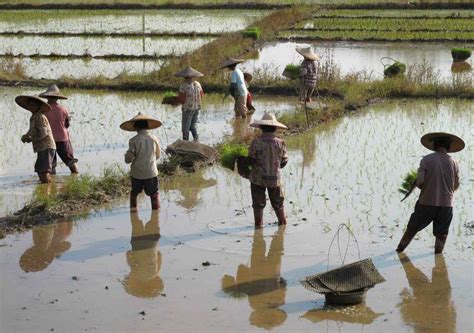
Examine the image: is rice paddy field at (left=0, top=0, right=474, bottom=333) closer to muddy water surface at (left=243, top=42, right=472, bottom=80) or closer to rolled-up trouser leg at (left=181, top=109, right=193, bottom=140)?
rolled-up trouser leg at (left=181, top=109, right=193, bottom=140)

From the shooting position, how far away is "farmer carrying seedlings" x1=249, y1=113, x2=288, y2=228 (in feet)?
24.7

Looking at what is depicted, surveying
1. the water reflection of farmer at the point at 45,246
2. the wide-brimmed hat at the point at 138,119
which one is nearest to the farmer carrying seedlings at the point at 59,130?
the wide-brimmed hat at the point at 138,119

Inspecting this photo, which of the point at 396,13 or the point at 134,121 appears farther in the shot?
the point at 396,13

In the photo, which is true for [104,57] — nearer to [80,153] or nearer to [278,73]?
[278,73]

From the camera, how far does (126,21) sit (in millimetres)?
27812

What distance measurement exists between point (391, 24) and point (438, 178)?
757 inches

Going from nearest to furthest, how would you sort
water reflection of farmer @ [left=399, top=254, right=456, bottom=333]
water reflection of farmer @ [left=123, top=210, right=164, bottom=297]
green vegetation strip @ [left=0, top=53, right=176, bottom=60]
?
water reflection of farmer @ [left=399, top=254, right=456, bottom=333], water reflection of farmer @ [left=123, top=210, right=164, bottom=297], green vegetation strip @ [left=0, top=53, right=176, bottom=60]

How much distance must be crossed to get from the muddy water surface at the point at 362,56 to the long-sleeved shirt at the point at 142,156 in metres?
8.38

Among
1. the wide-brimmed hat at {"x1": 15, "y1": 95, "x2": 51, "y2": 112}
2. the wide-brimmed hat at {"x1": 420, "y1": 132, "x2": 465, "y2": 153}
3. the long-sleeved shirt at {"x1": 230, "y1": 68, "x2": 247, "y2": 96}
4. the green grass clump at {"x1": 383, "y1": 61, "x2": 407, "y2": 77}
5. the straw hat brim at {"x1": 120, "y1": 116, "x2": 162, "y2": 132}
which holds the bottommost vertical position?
the wide-brimmed hat at {"x1": 420, "y1": 132, "x2": 465, "y2": 153}

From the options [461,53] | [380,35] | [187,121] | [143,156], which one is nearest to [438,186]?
[143,156]

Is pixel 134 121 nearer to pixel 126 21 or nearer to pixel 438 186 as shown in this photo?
pixel 438 186

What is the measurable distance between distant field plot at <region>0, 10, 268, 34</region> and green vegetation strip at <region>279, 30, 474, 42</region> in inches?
91.9

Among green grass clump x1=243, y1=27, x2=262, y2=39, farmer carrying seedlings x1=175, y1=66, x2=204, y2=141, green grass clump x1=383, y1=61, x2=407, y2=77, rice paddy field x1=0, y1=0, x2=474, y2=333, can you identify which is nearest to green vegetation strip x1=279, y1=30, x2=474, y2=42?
green grass clump x1=243, y1=27, x2=262, y2=39

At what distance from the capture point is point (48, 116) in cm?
969
